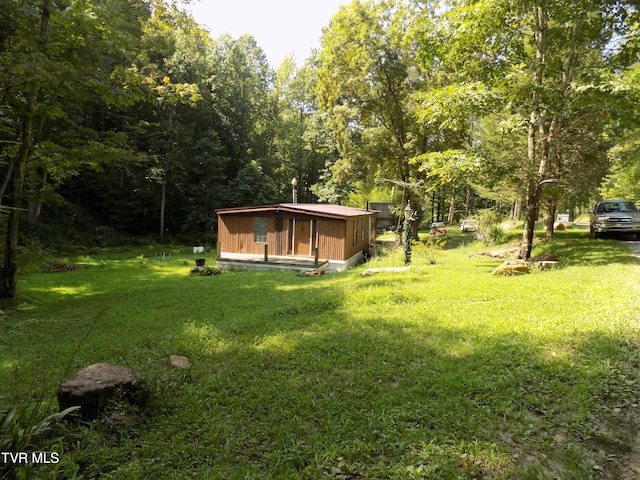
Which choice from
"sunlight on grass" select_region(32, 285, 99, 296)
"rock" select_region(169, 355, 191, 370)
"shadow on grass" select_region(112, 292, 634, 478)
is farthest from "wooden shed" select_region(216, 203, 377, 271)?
"shadow on grass" select_region(112, 292, 634, 478)

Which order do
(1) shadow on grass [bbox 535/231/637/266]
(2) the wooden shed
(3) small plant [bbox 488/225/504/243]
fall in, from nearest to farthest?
(1) shadow on grass [bbox 535/231/637/266]
(2) the wooden shed
(3) small plant [bbox 488/225/504/243]

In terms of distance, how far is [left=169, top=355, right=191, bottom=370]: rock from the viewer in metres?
4.60

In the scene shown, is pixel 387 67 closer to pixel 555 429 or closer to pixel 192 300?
pixel 192 300

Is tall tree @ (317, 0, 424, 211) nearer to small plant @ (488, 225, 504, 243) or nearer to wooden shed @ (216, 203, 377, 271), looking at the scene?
small plant @ (488, 225, 504, 243)

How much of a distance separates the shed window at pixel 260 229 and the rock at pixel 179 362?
488 inches

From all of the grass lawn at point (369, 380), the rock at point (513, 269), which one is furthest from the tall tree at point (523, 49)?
the grass lawn at point (369, 380)

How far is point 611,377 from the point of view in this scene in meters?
3.60

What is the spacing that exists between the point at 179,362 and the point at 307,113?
42054mm

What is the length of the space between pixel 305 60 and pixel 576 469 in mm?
44389

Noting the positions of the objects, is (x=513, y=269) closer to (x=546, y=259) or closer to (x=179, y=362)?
(x=546, y=259)

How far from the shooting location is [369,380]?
404 centimetres

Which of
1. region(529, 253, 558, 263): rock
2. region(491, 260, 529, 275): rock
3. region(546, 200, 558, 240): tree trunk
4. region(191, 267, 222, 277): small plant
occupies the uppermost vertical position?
region(546, 200, 558, 240): tree trunk

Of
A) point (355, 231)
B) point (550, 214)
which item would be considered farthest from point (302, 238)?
point (550, 214)

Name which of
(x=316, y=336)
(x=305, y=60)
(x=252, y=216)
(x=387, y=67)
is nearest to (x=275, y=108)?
(x=305, y=60)
